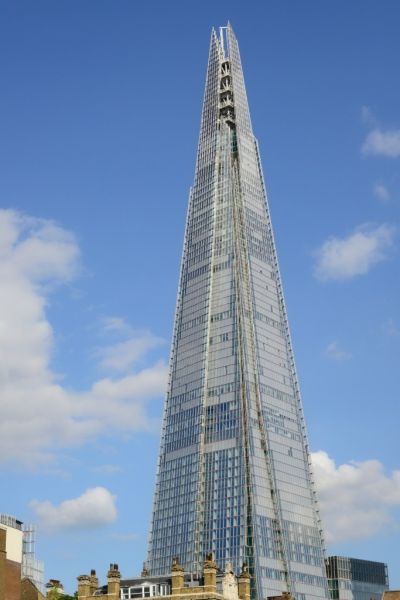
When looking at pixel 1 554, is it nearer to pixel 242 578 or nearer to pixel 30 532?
pixel 242 578

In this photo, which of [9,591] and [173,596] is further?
[173,596]

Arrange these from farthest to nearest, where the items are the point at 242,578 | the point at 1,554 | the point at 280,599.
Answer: the point at 280,599 → the point at 242,578 → the point at 1,554

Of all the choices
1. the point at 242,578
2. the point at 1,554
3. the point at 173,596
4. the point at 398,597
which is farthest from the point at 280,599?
the point at 1,554

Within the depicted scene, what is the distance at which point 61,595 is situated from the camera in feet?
446

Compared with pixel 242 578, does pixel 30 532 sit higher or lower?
higher

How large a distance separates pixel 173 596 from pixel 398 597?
3036 cm

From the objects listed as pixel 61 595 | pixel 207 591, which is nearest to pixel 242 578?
pixel 207 591

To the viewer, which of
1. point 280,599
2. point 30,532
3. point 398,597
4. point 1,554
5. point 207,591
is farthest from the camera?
point 30,532

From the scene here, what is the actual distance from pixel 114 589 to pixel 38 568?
172 feet

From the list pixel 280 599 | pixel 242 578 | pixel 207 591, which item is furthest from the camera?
pixel 280 599

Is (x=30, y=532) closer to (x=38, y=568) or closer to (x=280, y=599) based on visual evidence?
(x=38, y=568)

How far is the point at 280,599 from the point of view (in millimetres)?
147625

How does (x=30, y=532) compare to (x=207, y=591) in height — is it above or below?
above

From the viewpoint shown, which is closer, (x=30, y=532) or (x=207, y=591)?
(x=207, y=591)
